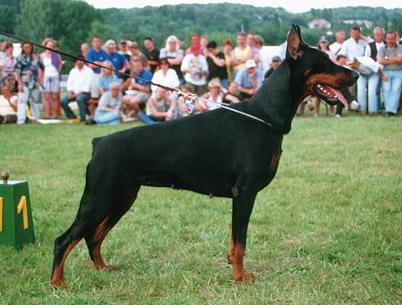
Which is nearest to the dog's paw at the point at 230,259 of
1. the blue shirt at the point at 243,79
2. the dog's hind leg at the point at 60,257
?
the dog's hind leg at the point at 60,257

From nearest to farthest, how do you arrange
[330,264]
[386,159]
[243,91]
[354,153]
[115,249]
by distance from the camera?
[330,264]
[115,249]
[386,159]
[354,153]
[243,91]

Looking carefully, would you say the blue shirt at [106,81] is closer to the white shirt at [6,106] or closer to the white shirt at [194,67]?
the white shirt at [194,67]

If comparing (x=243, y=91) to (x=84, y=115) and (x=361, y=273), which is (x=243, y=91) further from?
(x=361, y=273)

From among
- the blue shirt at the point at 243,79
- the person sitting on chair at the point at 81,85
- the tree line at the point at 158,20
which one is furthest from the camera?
the tree line at the point at 158,20

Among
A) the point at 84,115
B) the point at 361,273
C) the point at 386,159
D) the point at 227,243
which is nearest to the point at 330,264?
the point at 361,273

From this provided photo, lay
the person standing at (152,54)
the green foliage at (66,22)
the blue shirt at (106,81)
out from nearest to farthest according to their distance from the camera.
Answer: the blue shirt at (106,81) < the person standing at (152,54) < the green foliage at (66,22)

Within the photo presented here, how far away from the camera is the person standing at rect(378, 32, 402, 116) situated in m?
15.4

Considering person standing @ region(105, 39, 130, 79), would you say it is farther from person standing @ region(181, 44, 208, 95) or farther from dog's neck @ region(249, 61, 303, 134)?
dog's neck @ region(249, 61, 303, 134)

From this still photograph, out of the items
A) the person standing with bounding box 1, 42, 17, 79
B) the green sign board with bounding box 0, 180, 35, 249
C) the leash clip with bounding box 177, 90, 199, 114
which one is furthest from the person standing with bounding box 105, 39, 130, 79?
the leash clip with bounding box 177, 90, 199, 114

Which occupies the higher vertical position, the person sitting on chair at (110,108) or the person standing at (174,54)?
the person standing at (174,54)

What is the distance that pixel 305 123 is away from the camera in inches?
561

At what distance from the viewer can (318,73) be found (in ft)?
13.4

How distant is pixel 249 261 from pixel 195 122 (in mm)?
1230

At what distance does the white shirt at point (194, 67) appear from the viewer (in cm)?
1571
